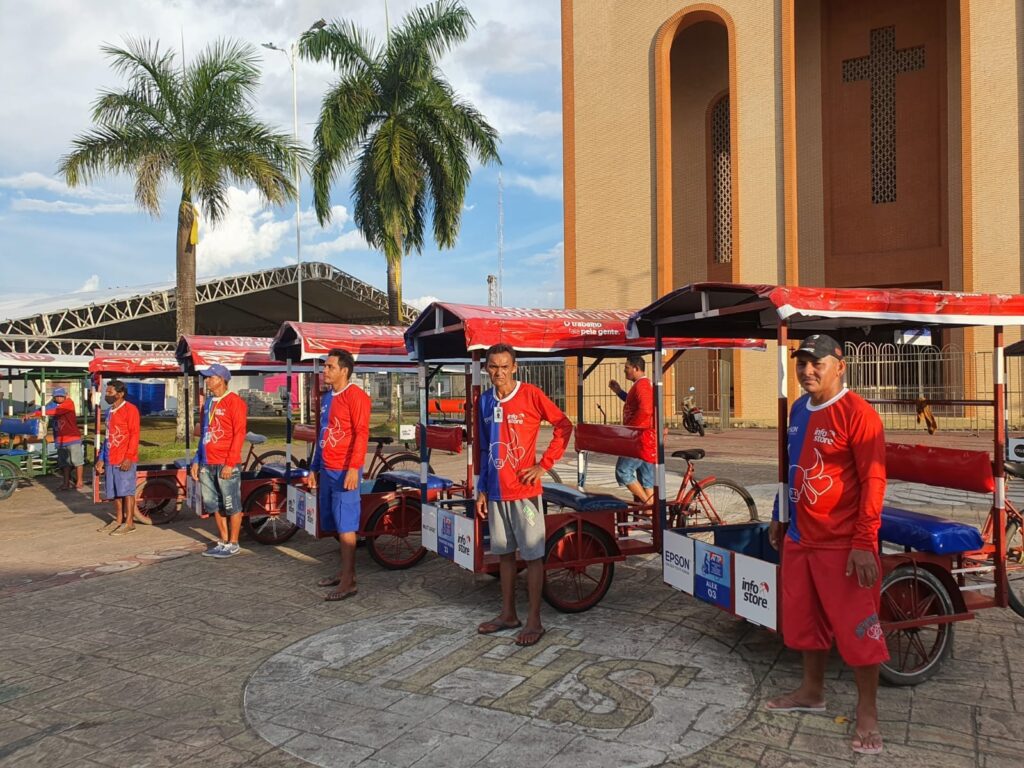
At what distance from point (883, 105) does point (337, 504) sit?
2528cm

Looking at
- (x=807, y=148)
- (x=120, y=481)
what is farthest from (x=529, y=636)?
(x=807, y=148)

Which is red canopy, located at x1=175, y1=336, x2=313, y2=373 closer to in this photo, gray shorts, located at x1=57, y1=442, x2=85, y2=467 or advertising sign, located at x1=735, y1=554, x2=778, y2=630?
gray shorts, located at x1=57, y1=442, x2=85, y2=467

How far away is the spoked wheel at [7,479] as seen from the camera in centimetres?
1262

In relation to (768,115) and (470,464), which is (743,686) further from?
(768,115)

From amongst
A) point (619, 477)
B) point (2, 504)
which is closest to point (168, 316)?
point (2, 504)

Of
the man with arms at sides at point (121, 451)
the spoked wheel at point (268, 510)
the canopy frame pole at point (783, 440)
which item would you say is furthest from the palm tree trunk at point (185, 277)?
the canopy frame pole at point (783, 440)

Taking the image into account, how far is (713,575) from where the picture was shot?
189 inches

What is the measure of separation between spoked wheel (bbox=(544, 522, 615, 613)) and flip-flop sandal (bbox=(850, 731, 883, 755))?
2.48 meters

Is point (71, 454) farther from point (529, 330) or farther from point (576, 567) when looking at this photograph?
point (576, 567)

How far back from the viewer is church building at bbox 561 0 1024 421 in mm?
22438

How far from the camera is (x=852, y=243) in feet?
83.4

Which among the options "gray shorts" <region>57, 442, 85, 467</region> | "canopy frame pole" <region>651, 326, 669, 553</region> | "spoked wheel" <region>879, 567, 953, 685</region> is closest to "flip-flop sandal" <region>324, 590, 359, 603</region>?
"canopy frame pole" <region>651, 326, 669, 553</region>

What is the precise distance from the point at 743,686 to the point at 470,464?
9.85ft

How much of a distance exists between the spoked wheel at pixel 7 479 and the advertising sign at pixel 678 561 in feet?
38.6
